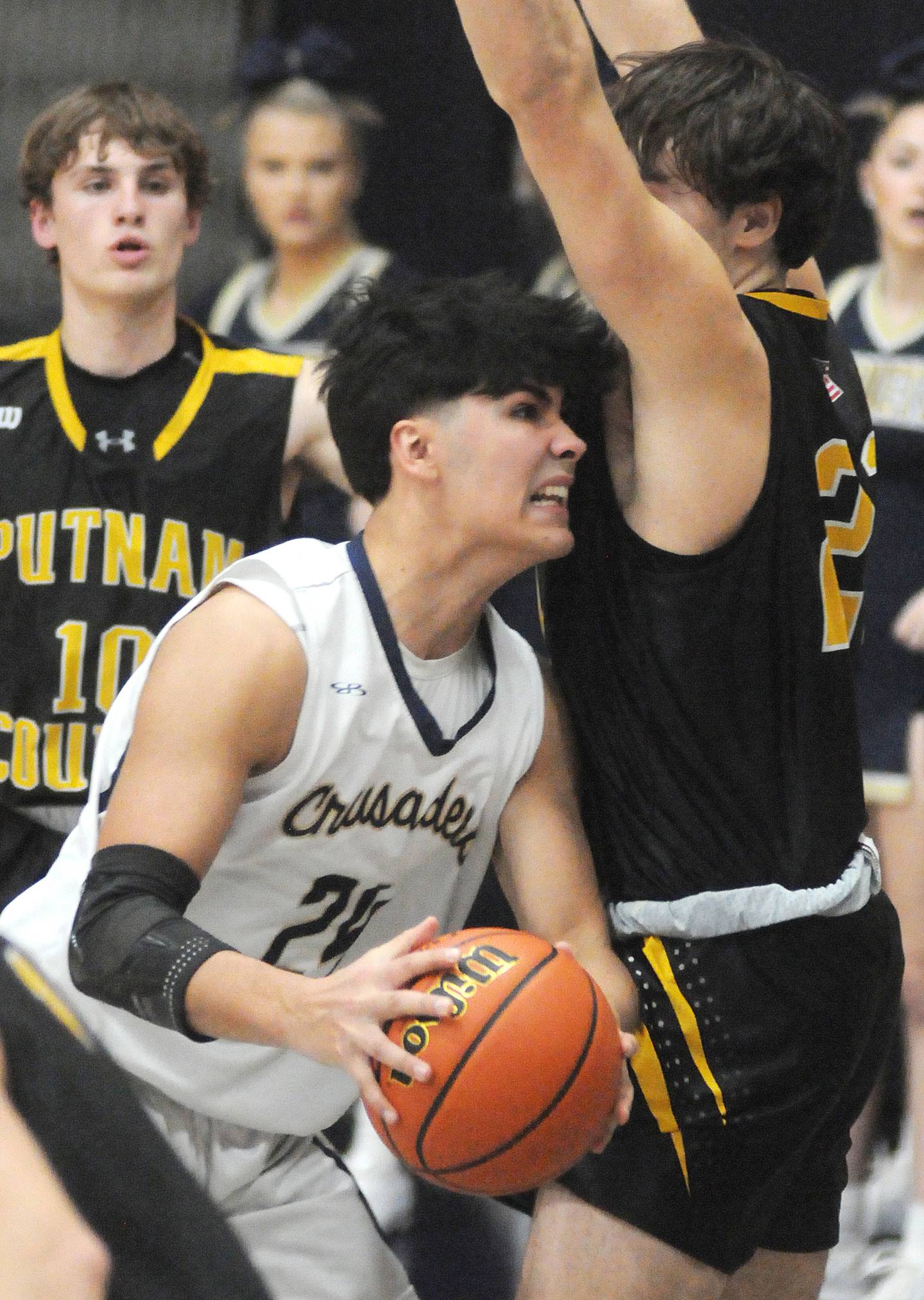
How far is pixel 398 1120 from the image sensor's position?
243 centimetres

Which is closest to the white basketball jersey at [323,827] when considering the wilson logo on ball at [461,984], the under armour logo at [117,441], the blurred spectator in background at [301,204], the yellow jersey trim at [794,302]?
the wilson logo on ball at [461,984]

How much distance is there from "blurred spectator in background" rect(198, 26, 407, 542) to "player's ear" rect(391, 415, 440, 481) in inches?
123

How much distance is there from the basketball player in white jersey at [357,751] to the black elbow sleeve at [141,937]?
0.05 ft

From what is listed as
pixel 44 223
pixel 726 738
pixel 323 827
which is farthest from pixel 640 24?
pixel 44 223

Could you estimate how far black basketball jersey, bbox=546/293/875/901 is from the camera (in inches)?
108

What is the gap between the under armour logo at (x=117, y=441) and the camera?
Result: 410cm

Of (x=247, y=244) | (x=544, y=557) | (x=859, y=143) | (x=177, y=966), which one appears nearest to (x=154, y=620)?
(x=544, y=557)

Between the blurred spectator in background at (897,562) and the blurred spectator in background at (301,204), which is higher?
the blurred spectator in background at (301,204)

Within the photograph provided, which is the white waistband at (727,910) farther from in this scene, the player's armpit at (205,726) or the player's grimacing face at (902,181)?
the player's grimacing face at (902,181)

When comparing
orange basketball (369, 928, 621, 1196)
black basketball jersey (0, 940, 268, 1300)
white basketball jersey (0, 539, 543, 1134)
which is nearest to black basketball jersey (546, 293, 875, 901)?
white basketball jersey (0, 539, 543, 1134)

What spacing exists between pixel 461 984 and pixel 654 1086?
56cm

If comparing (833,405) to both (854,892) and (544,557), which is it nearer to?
(544,557)

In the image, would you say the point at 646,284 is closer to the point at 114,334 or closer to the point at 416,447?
the point at 416,447

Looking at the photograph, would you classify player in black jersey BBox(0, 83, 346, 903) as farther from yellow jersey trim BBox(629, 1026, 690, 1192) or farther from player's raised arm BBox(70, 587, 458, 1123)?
yellow jersey trim BBox(629, 1026, 690, 1192)
